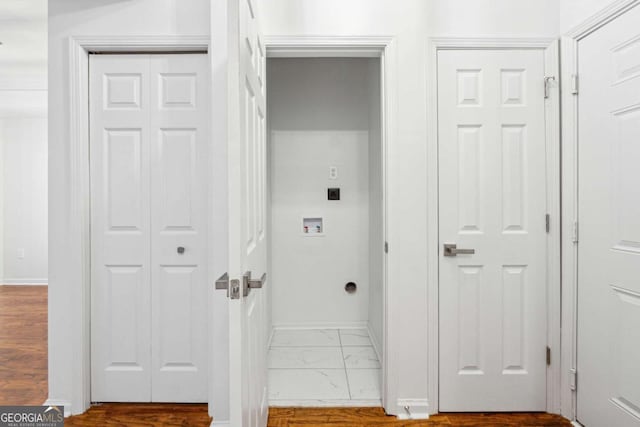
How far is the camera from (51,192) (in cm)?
209

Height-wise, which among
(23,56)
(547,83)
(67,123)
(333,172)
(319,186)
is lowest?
(319,186)

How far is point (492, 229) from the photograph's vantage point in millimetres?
2080

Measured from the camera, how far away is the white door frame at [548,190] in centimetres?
204

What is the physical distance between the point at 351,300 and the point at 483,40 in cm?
229

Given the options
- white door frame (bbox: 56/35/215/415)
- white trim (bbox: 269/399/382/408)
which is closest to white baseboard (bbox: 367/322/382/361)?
white trim (bbox: 269/399/382/408)

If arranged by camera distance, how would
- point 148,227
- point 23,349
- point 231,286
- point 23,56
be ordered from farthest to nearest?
point 23,56 → point 23,349 → point 148,227 → point 231,286

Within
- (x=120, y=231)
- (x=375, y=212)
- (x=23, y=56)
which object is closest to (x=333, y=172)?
(x=375, y=212)

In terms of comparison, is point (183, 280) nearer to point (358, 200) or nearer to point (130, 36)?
point (130, 36)

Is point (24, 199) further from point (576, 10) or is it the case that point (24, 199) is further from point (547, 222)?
point (576, 10)

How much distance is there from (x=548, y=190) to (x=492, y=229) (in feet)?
1.16

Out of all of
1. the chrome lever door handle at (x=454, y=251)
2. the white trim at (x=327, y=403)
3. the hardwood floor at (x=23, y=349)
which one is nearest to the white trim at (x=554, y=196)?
the chrome lever door handle at (x=454, y=251)

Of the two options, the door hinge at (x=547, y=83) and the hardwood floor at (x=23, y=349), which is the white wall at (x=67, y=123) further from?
the door hinge at (x=547, y=83)

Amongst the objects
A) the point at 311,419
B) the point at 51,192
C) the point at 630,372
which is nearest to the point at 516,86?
the point at 630,372

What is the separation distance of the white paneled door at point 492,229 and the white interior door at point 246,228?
3.19 feet
